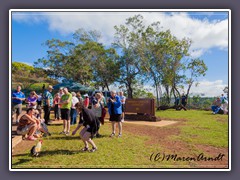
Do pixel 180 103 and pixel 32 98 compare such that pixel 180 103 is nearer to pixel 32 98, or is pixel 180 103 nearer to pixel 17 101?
pixel 32 98

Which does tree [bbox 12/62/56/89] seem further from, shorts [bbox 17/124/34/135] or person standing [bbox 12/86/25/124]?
shorts [bbox 17/124/34/135]

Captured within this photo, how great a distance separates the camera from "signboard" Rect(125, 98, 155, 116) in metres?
11.4

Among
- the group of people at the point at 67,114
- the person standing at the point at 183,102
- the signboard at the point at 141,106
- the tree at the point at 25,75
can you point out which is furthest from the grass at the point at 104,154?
the person standing at the point at 183,102

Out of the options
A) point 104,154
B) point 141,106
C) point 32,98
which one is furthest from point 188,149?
point 141,106

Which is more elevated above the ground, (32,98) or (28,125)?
(32,98)

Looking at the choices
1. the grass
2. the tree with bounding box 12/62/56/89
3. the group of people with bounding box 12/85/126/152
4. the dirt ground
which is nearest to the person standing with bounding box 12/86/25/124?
the group of people with bounding box 12/85/126/152

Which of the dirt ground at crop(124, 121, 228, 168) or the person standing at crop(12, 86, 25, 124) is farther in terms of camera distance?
the person standing at crop(12, 86, 25, 124)

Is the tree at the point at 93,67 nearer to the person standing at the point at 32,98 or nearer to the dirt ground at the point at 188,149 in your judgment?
the person standing at the point at 32,98

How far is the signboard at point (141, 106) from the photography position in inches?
450

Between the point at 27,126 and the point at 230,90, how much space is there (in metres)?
5.47

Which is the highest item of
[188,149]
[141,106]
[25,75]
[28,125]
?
[25,75]

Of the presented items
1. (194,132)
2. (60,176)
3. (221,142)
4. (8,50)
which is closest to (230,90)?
(221,142)

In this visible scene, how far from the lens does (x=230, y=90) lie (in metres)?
5.00

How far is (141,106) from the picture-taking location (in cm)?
1177
